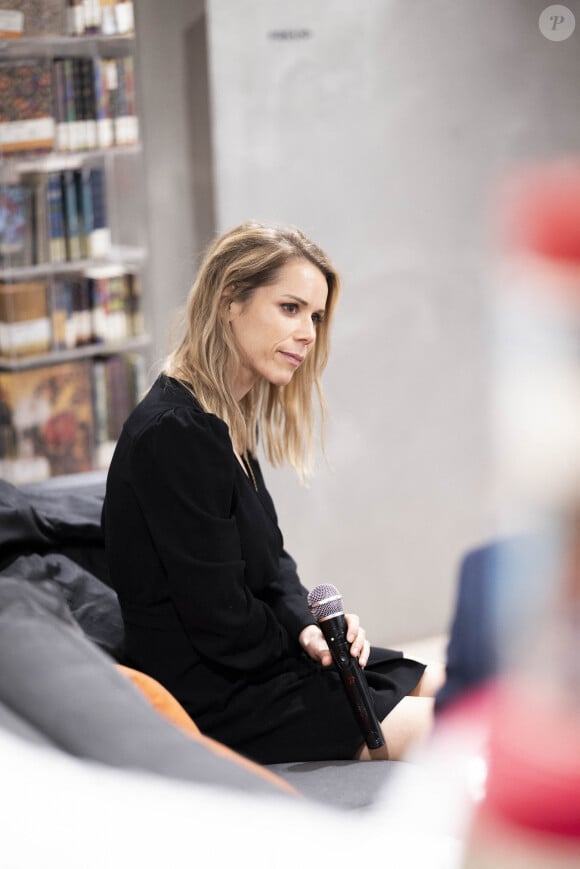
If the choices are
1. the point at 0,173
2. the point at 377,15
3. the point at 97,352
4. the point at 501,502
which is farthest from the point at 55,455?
the point at 501,502

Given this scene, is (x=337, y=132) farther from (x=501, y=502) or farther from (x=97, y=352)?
(x=501, y=502)

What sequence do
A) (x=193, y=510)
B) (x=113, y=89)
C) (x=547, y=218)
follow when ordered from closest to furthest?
(x=547, y=218) → (x=193, y=510) → (x=113, y=89)

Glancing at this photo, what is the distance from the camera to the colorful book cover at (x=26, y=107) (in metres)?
3.21

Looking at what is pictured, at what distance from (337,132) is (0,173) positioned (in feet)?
3.48

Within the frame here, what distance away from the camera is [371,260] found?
9.84 ft

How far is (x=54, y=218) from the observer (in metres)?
3.37

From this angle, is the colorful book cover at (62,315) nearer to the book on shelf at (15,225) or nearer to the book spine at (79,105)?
the book on shelf at (15,225)

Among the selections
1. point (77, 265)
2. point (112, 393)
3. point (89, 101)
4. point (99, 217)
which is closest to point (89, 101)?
point (89, 101)

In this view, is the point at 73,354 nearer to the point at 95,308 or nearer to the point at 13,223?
the point at 95,308

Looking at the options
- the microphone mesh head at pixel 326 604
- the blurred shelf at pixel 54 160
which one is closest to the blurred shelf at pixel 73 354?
the blurred shelf at pixel 54 160

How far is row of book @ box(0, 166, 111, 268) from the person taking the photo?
3.33 meters

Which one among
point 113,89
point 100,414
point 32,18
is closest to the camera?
point 32,18

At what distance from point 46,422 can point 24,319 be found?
0.33 meters

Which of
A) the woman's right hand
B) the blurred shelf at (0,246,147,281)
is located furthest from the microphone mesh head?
the blurred shelf at (0,246,147,281)
